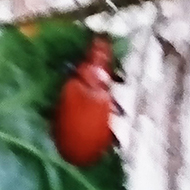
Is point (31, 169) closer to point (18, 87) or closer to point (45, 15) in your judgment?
point (18, 87)

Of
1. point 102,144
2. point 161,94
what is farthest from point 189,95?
point 102,144

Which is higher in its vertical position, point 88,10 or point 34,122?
point 88,10

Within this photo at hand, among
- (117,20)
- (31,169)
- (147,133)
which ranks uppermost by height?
(117,20)

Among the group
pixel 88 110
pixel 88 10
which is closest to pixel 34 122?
pixel 88 110

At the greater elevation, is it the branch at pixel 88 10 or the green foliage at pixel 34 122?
the branch at pixel 88 10

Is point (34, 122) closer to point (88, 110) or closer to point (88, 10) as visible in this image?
point (88, 110)
